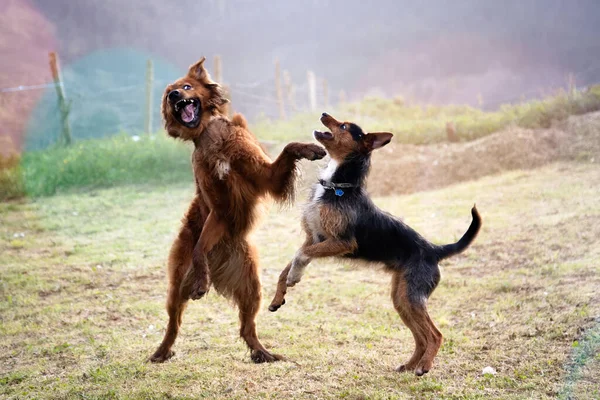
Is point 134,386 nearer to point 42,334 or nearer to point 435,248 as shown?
point 42,334

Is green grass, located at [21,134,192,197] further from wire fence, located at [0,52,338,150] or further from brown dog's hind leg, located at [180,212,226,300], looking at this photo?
brown dog's hind leg, located at [180,212,226,300]

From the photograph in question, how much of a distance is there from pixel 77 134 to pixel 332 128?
13168mm

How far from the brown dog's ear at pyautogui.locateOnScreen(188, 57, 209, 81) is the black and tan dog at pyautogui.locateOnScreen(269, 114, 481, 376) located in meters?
0.96

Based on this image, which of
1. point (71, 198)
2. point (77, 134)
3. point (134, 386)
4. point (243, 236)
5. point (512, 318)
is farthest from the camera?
point (77, 134)

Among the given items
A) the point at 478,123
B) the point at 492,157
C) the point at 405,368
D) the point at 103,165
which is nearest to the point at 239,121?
the point at 405,368

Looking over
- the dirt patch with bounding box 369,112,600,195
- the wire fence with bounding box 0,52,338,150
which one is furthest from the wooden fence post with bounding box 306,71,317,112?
the dirt patch with bounding box 369,112,600,195

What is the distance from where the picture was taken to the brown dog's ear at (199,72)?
448cm

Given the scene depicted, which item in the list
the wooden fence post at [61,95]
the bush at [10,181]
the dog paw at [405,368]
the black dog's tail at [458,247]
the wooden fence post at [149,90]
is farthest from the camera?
the wooden fence post at [149,90]

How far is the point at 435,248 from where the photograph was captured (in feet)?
14.6

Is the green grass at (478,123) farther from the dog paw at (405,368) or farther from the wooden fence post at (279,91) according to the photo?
the dog paw at (405,368)

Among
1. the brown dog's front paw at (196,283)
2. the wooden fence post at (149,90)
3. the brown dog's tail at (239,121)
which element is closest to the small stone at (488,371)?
the brown dog's front paw at (196,283)

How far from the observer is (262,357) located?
4.65 meters

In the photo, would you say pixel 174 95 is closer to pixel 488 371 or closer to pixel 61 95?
pixel 488 371

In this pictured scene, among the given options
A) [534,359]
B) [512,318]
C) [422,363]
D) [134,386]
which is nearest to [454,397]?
[422,363]
